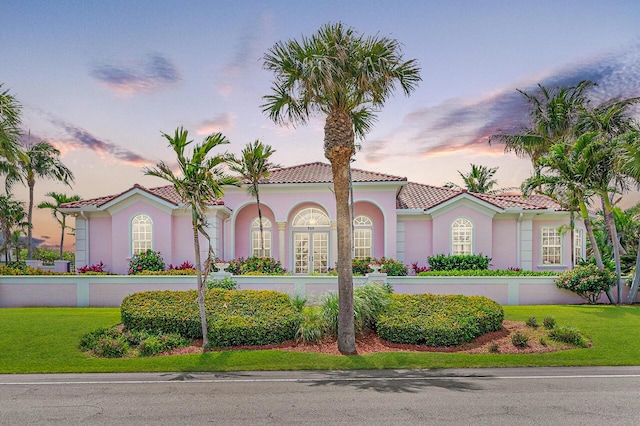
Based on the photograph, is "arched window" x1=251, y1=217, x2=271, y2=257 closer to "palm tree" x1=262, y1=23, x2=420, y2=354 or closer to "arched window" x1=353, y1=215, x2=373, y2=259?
"arched window" x1=353, y1=215, x2=373, y2=259

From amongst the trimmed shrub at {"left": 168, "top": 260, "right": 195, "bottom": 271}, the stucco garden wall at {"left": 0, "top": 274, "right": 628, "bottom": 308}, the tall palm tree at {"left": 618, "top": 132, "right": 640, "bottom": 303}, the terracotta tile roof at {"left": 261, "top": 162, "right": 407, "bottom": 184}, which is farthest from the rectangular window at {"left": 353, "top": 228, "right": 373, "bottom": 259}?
the tall palm tree at {"left": 618, "top": 132, "right": 640, "bottom": 303}

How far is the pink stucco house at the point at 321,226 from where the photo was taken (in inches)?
914

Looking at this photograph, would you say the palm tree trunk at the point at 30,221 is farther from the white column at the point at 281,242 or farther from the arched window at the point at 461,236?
the arched window at the point at 461,236

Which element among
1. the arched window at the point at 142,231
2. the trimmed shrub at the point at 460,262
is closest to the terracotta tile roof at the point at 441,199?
the trimmed shrub at the point at 460,262

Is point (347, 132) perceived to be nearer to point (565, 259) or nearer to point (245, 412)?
point (245, 412)

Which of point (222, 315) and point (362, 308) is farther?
point (362, 308)

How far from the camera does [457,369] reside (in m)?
10.7

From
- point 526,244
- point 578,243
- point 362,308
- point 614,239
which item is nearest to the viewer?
point 362,308

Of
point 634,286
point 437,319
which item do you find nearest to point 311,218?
point 437,319

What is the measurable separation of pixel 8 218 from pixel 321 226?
28.8 metres

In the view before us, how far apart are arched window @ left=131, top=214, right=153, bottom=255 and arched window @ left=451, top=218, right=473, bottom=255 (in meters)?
15.3

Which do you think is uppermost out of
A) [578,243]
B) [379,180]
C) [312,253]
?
[379,180]

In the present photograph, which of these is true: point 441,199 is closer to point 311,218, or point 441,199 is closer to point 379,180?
point 379,180

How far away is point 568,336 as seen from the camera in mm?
12719
